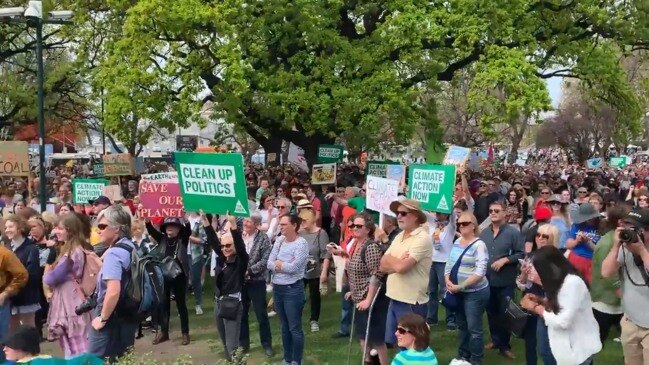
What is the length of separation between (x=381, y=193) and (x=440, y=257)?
1.11 metres

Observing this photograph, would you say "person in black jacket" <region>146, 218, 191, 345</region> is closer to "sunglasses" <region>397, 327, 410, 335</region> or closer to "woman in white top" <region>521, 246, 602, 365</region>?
"sunglasses" <region>397, 327, 410, 335</region>

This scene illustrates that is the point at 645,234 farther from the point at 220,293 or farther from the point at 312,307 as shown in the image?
the point at 312,307

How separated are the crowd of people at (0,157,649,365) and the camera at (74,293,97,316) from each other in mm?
33

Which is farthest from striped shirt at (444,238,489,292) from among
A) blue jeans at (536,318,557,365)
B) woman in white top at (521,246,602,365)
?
woman in white top at (521,246,602,365)

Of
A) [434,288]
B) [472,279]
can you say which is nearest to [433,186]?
[434,288]

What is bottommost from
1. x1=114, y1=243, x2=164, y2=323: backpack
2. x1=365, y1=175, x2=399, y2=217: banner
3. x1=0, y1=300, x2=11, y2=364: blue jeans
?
x1=0, y1=300, x2=11, y2=364: blue jeans

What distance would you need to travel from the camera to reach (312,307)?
9.62m

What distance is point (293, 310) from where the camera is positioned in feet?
24.8

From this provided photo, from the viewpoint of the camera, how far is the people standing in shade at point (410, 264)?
657 cm

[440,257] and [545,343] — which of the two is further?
[440,257]

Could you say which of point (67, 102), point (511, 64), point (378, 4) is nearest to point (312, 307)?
point (511, 64)

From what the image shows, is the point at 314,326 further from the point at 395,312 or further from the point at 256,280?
the point at 395,312

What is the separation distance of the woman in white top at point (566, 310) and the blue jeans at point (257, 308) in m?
3.59

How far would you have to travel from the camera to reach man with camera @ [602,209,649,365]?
5660 mm
